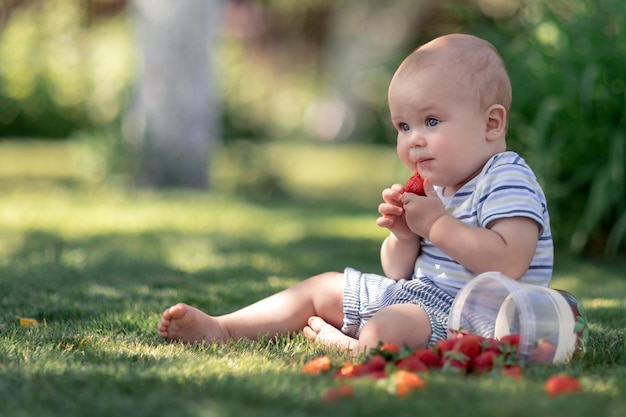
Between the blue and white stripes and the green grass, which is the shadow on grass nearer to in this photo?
the green grass

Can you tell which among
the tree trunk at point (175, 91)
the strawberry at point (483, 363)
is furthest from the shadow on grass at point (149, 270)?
the tree trunk at point (175, 91)

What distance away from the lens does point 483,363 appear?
7.68ft

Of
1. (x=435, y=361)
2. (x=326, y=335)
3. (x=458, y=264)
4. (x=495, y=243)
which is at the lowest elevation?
(x=326, y=335)

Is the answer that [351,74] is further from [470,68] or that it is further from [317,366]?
[317,366]

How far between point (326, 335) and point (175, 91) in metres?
5.41

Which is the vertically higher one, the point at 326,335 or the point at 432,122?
the point at 432,122

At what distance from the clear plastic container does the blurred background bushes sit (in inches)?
98.2

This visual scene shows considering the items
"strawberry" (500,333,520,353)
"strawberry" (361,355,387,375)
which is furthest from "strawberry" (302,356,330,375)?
"strawberry" (500,333,520,353)

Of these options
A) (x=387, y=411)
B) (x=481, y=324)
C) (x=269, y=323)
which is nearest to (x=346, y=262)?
(x=269, y=323)

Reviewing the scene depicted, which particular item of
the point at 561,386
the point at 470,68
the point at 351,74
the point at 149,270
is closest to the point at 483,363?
the point at 561,386

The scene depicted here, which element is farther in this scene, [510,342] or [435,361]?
[510,342]

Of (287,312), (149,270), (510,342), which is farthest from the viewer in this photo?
(149,270)

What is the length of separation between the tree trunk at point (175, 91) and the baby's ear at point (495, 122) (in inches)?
211

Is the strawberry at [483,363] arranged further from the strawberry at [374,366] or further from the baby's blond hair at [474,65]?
the baby's blond hair at [474,65]
